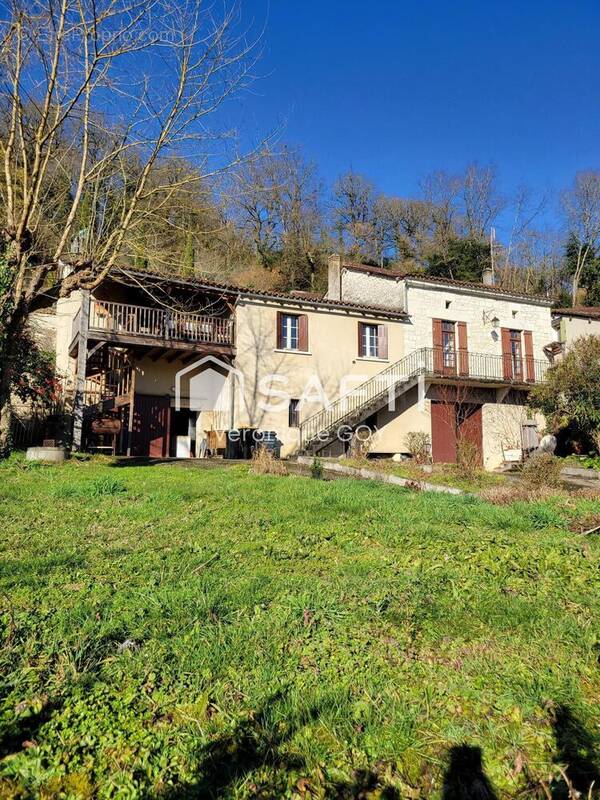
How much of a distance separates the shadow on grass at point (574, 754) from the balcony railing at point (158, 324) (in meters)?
15.7

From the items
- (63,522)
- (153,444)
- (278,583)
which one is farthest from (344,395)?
(278,583)

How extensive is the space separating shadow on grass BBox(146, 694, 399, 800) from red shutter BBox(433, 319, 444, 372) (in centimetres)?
1992

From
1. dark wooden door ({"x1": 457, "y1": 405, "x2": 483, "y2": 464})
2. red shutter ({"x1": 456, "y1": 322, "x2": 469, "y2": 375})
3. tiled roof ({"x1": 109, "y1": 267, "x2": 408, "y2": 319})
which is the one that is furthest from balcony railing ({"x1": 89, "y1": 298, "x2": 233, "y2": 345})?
dark wooden door ({"x1": 457, "y1": 405, "x2": 483, "y2": 464})

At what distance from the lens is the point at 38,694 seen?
2441 mm

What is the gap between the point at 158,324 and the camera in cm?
1758

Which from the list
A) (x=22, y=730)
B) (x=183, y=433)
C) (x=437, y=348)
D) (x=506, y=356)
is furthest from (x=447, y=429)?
(x=22, y=730)

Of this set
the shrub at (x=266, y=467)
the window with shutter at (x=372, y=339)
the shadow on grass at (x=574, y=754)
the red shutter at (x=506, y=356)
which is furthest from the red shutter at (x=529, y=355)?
the shadow on grass at (x=574, y=754)

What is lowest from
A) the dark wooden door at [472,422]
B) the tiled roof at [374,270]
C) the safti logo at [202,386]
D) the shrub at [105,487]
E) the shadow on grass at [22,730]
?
the shadow on grass at [22,730]

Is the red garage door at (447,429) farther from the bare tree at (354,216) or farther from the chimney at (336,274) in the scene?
the bare tree at (354,216)

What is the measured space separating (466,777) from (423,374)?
1905 cm

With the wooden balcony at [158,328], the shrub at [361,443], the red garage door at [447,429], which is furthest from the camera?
the red garage door at [447,429]

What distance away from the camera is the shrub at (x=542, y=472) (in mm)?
9216

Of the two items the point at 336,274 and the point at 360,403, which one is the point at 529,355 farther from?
the point at 336,274

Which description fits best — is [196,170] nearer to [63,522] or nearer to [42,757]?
[63,522]
